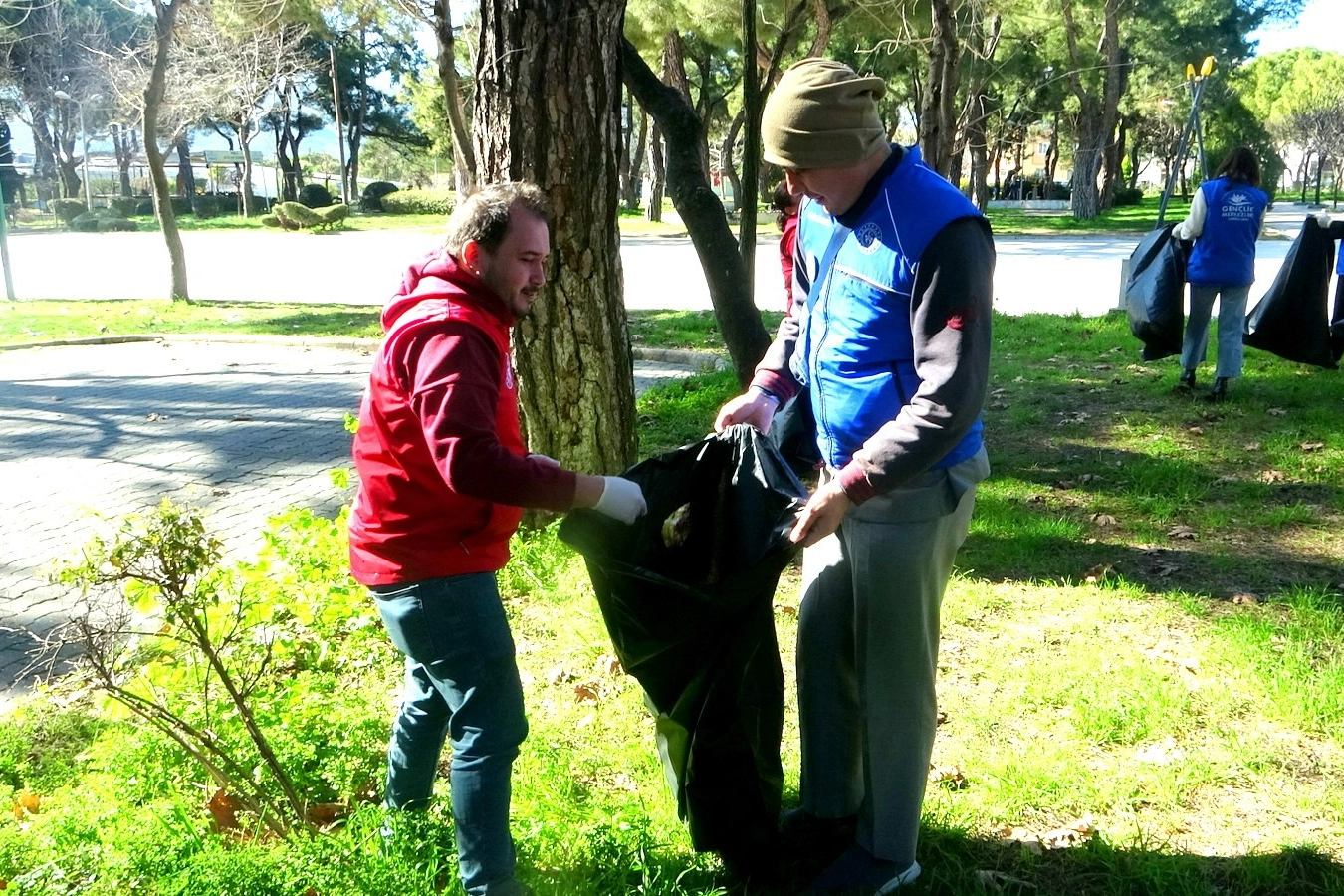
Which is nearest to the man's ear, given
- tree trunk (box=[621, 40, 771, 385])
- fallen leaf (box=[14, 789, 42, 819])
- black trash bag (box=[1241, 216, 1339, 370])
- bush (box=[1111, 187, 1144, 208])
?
fallen leaf (box=[14, 789, 42, 819])

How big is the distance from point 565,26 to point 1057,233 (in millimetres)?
29490

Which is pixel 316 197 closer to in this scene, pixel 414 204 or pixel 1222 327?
pixel 414 204

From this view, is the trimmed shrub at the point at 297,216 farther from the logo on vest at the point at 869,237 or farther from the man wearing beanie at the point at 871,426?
the logo on vest at the point at 869,237

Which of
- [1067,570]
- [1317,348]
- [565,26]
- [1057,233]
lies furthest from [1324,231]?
[1057,233]

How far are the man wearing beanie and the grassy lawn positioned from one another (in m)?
0.36

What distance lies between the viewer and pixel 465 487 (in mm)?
2166

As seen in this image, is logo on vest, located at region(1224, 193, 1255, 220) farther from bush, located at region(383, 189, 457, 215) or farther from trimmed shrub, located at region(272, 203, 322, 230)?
bush, located at region(383, 189, 457, 215)

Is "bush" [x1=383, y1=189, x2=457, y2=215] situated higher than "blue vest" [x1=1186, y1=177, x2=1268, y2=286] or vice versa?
"bush" [x1=383, y1=189, x2=457, y2=215]

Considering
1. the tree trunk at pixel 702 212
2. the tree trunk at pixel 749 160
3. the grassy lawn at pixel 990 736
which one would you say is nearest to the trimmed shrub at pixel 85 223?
the tree trunk at pixel 749 160

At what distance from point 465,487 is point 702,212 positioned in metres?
4.21

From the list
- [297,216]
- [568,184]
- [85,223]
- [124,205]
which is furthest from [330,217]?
[568,184]

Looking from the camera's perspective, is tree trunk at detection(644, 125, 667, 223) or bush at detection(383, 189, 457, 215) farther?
bush at detection(383, 189, 457, 215)

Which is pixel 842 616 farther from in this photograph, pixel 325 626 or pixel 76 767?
pixel 76 767

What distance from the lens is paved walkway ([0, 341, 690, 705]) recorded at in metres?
Result: 5.64
